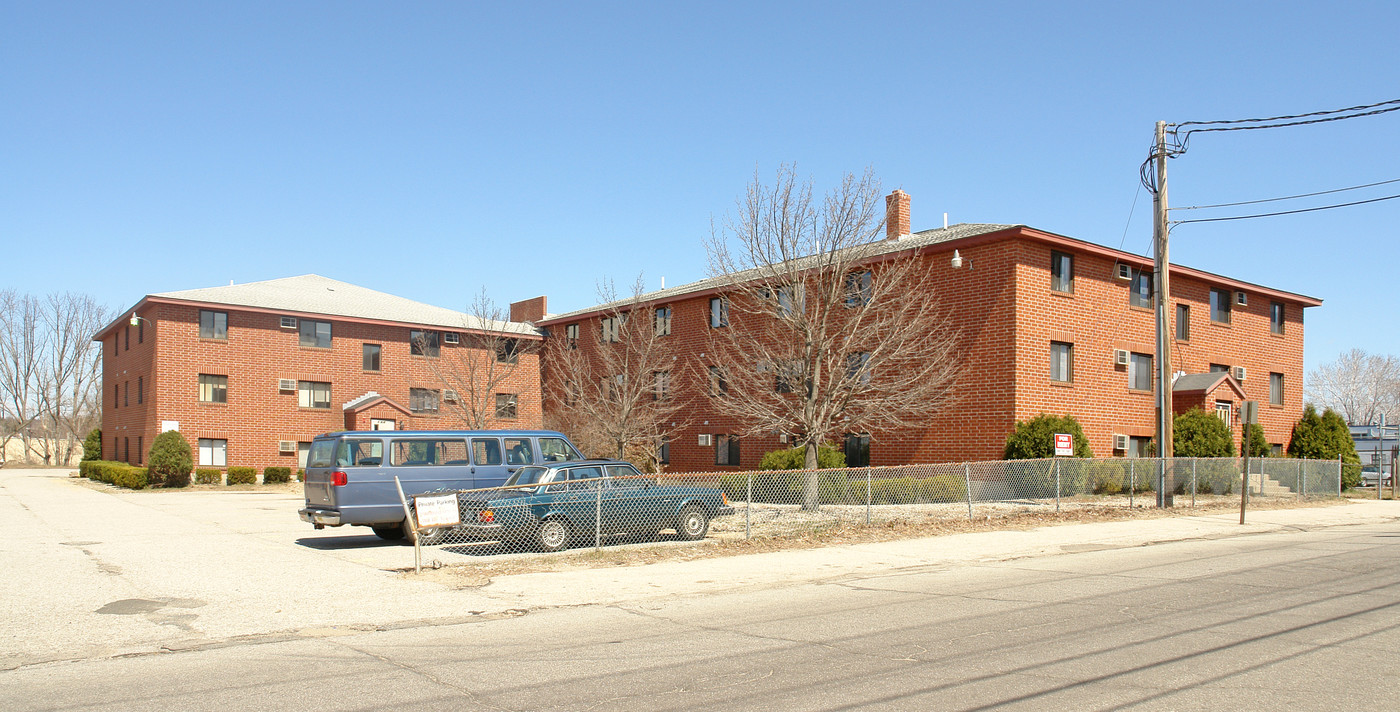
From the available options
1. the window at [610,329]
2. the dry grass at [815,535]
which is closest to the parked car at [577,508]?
the dry grass at [815,535]

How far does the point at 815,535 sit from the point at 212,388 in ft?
105

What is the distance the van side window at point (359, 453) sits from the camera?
49.9 ft

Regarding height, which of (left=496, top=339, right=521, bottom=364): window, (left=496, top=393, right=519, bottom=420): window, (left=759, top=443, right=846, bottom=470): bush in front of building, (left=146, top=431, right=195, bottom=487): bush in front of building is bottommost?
(left=146, top=431, right=195, bottom=487): bush in front of building

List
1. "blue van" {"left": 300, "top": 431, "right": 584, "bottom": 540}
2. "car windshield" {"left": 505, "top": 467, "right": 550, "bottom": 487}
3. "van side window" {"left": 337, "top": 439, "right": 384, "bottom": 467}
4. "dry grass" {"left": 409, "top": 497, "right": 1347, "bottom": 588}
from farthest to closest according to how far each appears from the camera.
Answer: "car windshield" {"left": 505, "top": 467, "right": 550, "bottom": 487}
"van side window" {"left": 337, "top": 439, "right": 384, "bottom": 467}
"blue van" {"left": 300, "top": 431, "right": 584, "bottom": 540}
"dry grass" {"left": 409, "top": 497, "right": 1347, "bottom": 588}

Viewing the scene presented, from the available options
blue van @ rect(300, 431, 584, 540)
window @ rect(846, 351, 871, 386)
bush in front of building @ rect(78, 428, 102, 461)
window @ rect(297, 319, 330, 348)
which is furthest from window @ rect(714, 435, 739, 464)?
bush in front of building @ rect(78, 428, 102, 461)

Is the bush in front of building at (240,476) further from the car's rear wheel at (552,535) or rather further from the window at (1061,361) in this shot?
the window at (1061,361)

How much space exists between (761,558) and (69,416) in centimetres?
8752

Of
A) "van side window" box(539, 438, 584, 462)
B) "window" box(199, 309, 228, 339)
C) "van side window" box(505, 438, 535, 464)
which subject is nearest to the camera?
"van side window" box(505, 438, 535, 464)

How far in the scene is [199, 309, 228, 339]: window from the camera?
3912 cm

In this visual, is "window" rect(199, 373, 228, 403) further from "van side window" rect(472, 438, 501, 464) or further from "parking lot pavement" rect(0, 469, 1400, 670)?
"van side window" rect(472, 438, 501, 464)

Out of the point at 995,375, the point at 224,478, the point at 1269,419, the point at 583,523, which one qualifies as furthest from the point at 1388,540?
the point at 224,478

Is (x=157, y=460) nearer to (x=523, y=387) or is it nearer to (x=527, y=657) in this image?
(x=523, y=387)

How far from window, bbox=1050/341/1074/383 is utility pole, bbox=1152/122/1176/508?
5.35m

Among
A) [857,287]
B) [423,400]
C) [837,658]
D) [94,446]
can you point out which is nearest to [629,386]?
[857,287]
